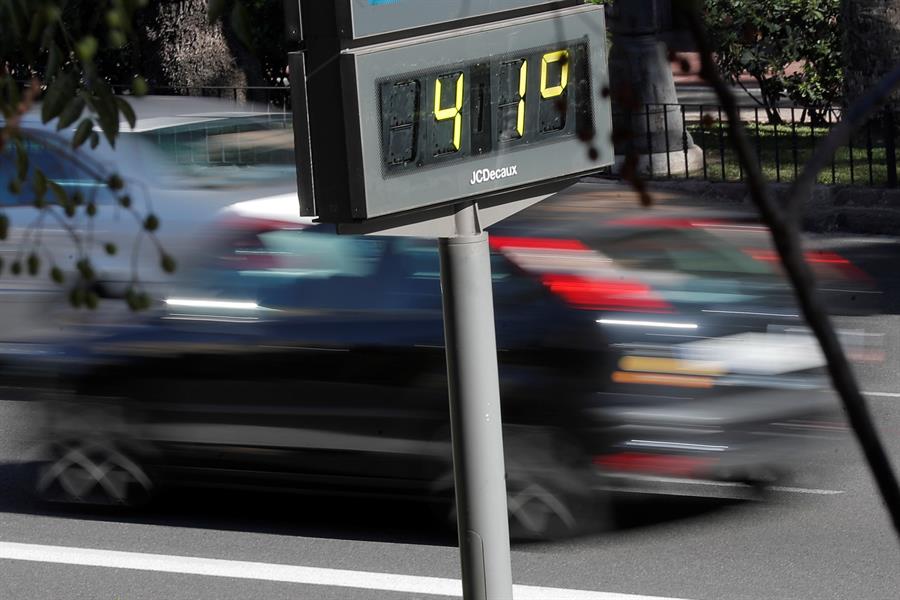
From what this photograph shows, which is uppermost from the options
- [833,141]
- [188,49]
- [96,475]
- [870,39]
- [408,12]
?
[188,49]

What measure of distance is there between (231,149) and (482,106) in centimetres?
416

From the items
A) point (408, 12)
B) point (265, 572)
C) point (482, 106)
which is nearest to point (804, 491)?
point (265, 572)

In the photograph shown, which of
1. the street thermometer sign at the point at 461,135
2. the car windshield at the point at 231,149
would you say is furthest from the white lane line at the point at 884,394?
the street thermometer sign at the point at 461,135

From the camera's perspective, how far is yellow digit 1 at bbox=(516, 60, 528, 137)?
3891 millimetres

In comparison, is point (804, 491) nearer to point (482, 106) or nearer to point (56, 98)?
point (482, 106)

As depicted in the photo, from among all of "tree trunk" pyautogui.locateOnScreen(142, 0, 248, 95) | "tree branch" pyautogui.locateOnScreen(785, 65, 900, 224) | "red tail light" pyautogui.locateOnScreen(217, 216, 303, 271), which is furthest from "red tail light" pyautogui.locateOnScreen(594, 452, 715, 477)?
"tree trunk" pyautogui.locateOnScreen(142, 0, 248, 95)

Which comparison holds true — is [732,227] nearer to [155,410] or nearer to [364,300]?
[364,300]

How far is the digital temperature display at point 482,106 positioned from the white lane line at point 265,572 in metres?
2.48

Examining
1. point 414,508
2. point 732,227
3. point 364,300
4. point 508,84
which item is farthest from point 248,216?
point 508,84

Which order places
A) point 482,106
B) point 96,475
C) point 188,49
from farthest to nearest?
point 188,49
point 96,475
point 482,106

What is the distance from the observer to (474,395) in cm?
397

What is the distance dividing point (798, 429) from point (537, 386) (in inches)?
47.1

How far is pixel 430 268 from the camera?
20.5ft

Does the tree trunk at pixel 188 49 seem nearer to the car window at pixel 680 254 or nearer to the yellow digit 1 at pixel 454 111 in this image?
the car window at pixel 680 254
